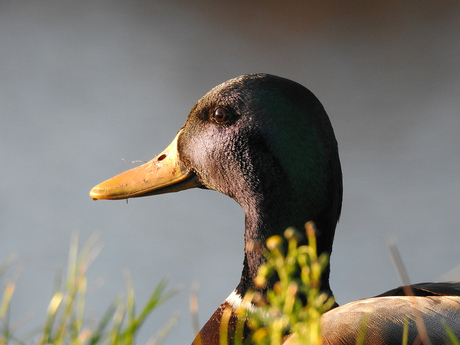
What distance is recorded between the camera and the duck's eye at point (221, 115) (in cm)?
134

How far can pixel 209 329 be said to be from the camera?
1.29 metres

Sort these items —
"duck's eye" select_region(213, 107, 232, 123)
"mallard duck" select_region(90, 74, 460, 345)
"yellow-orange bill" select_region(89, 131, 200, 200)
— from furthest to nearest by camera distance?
"yellow-orange bill" select_region(89, 131, 200, 200)
"duck's eye" select_region(213, 107, 232, 123)
"mallard duck" select_region(90, 74, 460, 345)

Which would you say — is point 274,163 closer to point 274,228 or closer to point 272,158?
point 272,158

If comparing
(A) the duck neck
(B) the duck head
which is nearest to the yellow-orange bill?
(B) the duck head

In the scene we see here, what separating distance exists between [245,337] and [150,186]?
20.8 inches

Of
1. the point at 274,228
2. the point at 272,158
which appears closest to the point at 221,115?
the point at 272,158

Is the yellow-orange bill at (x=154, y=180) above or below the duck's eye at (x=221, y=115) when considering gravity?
below

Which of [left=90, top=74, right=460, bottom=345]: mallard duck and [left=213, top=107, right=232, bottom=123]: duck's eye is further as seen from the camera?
[left=213, top=107, right=232, bottom=123]: duck's eye

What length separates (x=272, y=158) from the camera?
4.14 ft

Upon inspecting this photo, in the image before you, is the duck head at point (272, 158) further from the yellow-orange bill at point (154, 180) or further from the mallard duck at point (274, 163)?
the yellow-orange bill at point (154, 180)

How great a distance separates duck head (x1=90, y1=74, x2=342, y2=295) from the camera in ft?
4.07

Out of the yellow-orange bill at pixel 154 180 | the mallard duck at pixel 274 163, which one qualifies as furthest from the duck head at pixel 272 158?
the yellow-orange bill at pixel 154 180

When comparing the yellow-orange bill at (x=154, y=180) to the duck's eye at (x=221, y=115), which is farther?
the yellow-orange bill at (x=154, y=180)

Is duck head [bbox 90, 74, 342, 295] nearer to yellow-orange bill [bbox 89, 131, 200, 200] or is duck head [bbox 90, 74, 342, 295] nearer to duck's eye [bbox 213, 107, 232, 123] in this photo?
duck's eye [bbox 213, 107, 232, 123]
